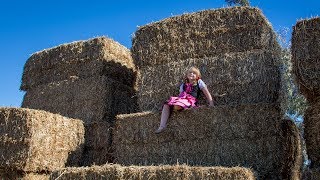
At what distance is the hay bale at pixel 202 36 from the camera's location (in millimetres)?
8094

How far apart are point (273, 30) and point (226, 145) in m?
2.69

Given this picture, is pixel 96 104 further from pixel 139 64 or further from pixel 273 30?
pixel 273 30

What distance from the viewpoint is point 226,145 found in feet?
23.8

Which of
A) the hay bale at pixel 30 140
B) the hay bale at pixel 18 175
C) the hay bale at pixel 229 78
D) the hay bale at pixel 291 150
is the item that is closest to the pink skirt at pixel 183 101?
the hay bale at pixel 229 78

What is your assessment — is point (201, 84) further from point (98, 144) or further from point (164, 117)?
point (98, 144)

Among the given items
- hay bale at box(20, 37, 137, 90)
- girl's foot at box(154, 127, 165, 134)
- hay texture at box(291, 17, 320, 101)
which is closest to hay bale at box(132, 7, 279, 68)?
hay bale at box(20, 37, 137, 90)

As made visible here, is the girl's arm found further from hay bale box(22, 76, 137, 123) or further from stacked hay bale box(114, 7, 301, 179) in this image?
hay bale box(22, 76, 137, 123)

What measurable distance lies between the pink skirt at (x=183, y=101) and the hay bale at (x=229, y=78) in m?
0.39

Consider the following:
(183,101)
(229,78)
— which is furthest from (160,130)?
(229,78)

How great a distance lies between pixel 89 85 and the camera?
9789 mm

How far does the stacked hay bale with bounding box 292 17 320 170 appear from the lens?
6492 millimetres

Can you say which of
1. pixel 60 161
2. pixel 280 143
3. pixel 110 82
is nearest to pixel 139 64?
pixel 110 82

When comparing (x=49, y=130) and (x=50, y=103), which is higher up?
(x=50, y=103)

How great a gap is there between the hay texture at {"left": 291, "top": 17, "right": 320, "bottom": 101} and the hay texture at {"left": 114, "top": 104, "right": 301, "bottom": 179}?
693mm
